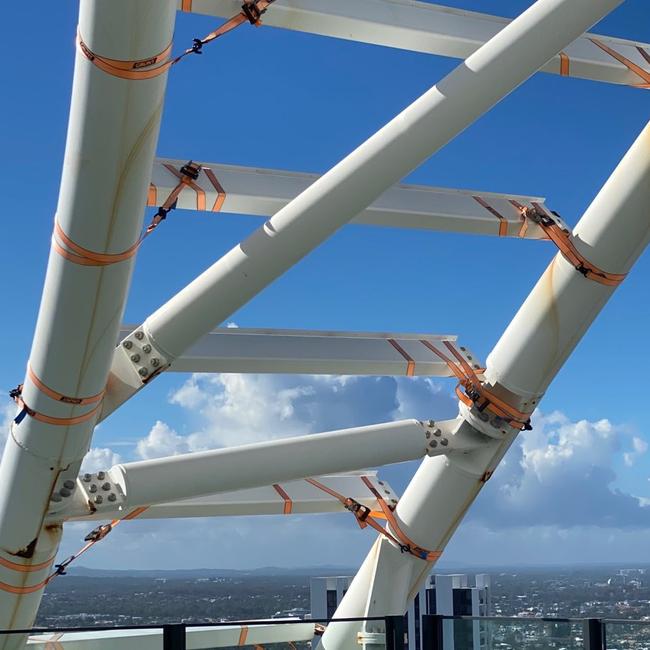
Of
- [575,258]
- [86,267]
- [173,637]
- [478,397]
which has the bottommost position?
[173,637]

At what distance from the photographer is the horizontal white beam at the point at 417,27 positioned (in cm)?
626

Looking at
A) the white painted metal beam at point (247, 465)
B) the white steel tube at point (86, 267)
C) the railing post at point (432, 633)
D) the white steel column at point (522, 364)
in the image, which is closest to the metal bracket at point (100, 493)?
the white painted metal beam at point (247, 465)

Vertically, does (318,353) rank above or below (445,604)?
below

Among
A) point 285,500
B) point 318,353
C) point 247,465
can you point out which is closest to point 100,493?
point 247,465

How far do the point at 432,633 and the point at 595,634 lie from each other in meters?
0.98

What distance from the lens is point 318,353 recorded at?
7.30 m

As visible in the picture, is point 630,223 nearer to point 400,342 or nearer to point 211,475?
point 400,342

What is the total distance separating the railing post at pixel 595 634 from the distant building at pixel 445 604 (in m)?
0.60

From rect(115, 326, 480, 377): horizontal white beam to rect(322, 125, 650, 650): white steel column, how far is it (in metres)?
0.51

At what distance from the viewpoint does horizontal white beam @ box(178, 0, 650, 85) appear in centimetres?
626

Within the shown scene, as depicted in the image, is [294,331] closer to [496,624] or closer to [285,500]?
[285,500]

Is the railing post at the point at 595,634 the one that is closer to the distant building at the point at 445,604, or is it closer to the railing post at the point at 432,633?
the distant building at the point at 445,604

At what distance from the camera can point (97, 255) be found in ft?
16.0

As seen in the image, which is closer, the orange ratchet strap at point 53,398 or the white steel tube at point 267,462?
the orange ratchet strap at point 53,398
